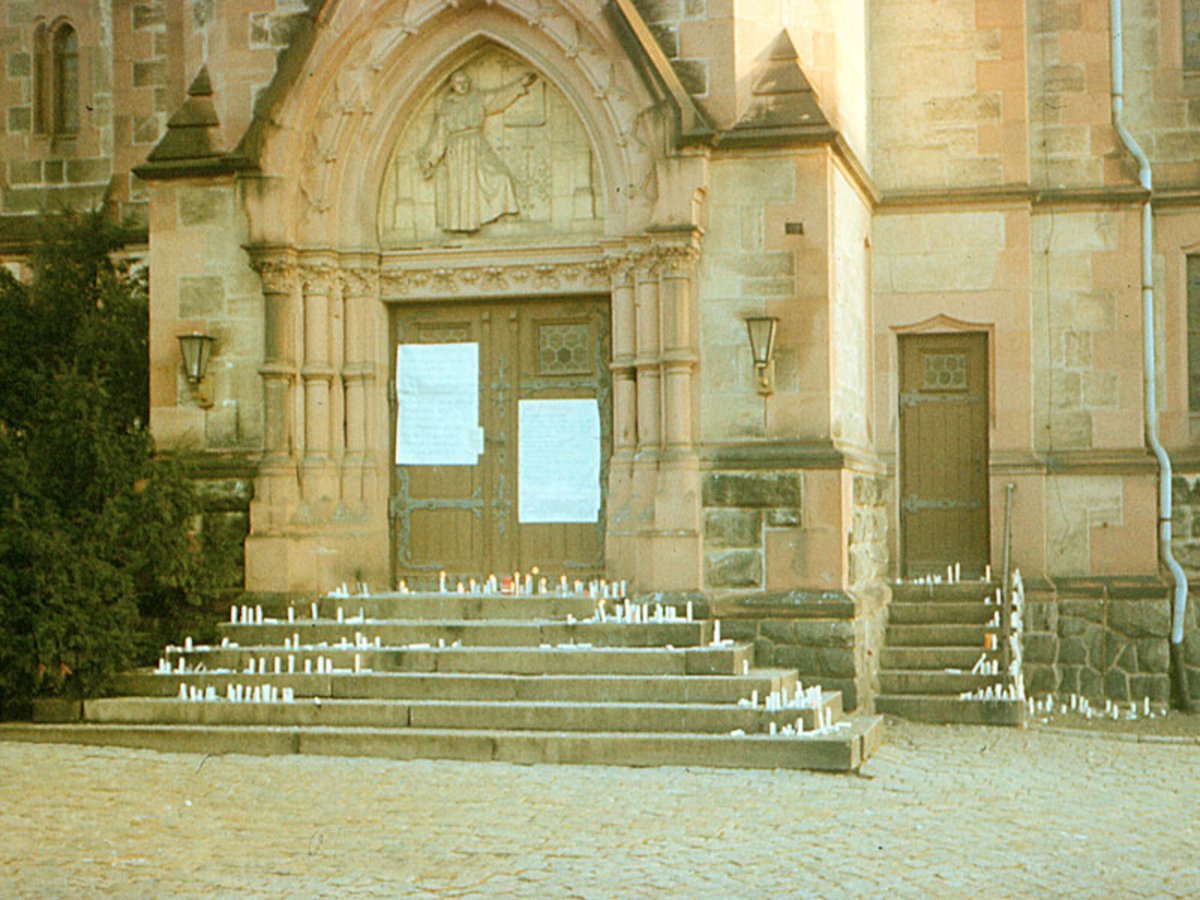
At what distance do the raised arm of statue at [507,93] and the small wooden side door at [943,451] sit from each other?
14.7 ft

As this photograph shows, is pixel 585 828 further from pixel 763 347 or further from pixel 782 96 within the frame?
pixel 782 96

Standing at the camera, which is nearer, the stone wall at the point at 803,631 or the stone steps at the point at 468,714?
the stone steps at the point at 468,714

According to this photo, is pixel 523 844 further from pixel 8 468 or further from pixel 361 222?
pixel 361 222

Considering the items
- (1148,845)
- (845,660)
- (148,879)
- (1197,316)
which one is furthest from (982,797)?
(1197,316)

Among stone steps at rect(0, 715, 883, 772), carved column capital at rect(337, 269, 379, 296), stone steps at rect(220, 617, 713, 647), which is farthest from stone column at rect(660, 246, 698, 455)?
stone steps at rect(0, 715, 883, 772)

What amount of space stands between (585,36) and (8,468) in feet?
17.0

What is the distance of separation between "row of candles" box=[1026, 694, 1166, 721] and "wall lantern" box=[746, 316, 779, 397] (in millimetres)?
3887

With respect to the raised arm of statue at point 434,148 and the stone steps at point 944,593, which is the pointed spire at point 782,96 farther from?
the stone steps at point 944,593

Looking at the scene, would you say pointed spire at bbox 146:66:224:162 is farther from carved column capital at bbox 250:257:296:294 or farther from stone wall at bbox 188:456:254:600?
stone wall at bbox 188:456:254:600

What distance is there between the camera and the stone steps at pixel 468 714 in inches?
412

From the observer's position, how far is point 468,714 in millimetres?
10742

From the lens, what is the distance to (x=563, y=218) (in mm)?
13023

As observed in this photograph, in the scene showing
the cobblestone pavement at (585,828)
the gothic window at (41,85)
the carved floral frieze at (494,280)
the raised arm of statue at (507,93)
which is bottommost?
the cobblestone pavement at (585,828)

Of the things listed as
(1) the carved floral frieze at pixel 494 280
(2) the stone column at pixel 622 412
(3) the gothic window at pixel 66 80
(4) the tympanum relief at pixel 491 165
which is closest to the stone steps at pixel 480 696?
(2) the stone column at pixel 622 412
